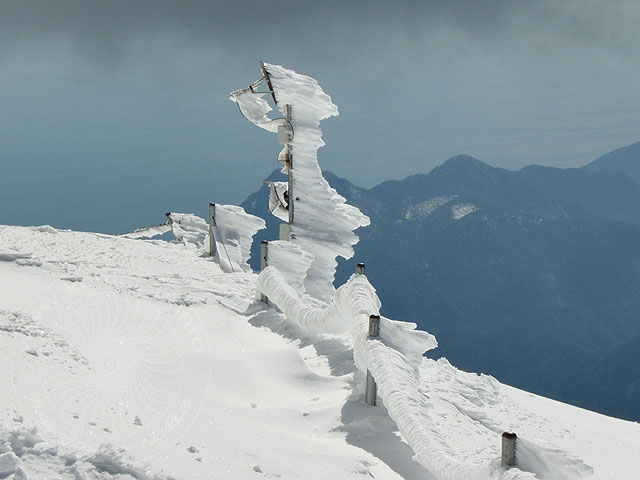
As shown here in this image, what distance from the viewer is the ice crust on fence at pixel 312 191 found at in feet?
59.3

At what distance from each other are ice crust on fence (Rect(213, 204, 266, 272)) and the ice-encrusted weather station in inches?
54.2

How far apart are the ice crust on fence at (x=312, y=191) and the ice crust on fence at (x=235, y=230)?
192 centimetres

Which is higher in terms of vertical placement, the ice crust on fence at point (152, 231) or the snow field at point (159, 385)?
the ice crust on fence at point (152, 231)

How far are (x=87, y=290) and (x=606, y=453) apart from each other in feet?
31.0

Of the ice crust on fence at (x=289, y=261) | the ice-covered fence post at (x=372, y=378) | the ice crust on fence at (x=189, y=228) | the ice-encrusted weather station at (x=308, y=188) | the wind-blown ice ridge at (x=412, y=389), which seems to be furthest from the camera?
the ice crust on fence at (x=189, y=228)

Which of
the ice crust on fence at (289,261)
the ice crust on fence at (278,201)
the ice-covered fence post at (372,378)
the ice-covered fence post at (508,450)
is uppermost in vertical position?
the ice crust on fence at (278,201)

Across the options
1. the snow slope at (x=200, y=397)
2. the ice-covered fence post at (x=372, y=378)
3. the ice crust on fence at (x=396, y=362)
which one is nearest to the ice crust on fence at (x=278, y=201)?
the snow slope at (x=200, y=397)

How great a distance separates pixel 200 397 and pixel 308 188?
1076 cm

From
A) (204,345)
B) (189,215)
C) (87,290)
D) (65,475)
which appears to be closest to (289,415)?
(204,345)

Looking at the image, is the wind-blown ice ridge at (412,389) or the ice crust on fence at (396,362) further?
the ice crust on fence at (396,362)

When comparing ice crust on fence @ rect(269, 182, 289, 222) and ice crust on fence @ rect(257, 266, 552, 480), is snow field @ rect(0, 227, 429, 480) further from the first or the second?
ice crust on fence @ rect(269, 182, 289, 222)

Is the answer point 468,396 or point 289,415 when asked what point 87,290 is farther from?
point 468,396

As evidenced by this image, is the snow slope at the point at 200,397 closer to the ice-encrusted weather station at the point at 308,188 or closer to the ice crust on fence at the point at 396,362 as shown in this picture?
the ice crust on fence at the point at 396,362

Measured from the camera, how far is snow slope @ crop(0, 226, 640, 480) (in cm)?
591
